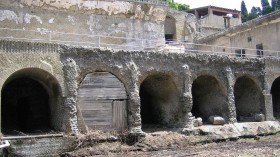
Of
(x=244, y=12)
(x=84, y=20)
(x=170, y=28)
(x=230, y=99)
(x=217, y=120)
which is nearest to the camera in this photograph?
(x=217, y=120)

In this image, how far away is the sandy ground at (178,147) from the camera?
15672 millimetres

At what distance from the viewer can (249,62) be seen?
23.8 meters

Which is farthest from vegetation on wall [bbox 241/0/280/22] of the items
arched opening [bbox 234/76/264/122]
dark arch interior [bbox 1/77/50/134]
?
dark arch interior [bbox 1/77/50/134]

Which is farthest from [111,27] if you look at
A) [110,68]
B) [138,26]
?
[110,68]

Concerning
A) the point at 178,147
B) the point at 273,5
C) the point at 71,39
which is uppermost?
the point at 273,5

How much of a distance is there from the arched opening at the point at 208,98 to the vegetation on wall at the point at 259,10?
27.2 m

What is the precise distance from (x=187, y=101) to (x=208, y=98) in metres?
3.74

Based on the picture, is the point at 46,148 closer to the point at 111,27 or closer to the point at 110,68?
the point at 110,68

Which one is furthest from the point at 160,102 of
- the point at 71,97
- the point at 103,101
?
the point at 71,97

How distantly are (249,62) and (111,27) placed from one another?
34.7ft

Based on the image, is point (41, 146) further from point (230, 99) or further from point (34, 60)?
point (230, 99)

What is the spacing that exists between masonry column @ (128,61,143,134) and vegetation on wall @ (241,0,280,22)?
109ft

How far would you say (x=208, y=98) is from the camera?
930 inches

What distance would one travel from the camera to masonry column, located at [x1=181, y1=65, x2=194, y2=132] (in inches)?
792
